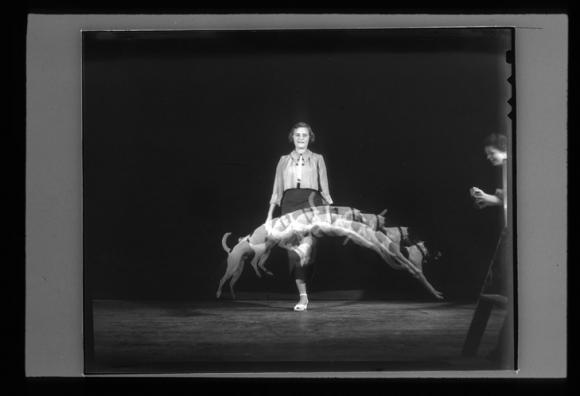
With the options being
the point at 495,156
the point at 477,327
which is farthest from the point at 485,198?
the point at 477,327

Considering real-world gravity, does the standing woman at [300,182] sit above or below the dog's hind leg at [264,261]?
above

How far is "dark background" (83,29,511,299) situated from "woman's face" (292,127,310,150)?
0.14 ft

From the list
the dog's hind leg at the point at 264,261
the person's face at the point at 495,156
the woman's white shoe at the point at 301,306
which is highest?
the person's face at the point at 495,156

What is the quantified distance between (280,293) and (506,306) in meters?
1.22

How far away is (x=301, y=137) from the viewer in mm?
4855

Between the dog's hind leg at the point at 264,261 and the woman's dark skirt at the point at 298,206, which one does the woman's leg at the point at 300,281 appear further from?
the dog's hind leg at the point at 264,261

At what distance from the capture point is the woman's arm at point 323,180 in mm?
4879

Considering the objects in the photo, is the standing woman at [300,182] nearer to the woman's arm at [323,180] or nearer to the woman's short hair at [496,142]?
the woman's arm at [323,180]

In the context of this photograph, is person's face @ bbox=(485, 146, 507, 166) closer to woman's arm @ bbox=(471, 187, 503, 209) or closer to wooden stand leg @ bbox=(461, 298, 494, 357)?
woman's arm @ bbox=(471, 187, 503, 209)

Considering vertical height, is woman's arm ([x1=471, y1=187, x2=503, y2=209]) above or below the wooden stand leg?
above

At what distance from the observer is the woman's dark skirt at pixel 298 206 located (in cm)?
488

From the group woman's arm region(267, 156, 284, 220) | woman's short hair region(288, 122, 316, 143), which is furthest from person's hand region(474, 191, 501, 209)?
woman's arm region(267, 156, 284, 220)

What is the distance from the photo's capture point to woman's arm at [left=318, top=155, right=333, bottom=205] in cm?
488

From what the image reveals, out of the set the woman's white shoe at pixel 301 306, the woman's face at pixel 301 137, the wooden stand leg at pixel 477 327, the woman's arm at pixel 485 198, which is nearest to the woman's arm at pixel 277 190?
the woman's face at pixel 301 137
